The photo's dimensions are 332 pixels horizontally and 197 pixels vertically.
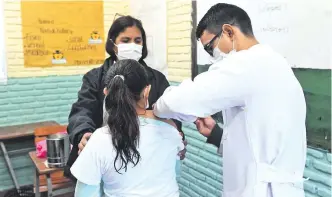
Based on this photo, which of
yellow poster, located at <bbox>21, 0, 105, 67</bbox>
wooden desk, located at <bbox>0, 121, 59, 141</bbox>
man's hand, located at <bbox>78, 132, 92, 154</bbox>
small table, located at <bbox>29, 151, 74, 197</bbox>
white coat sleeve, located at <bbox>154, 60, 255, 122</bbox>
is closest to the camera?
white coat sleeve, located at <bbox>154, 60, 255, 122</bbox>

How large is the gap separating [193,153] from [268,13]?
133 cm

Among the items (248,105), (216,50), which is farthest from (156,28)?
(248,105)

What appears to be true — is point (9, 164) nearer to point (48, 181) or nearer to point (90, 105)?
point (48, 181)

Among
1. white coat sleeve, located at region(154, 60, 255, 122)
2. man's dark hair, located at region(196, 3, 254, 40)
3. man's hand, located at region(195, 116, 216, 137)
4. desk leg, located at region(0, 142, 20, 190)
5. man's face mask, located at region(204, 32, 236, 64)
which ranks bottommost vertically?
desk leg, located at region(0, 142, 20, 190)

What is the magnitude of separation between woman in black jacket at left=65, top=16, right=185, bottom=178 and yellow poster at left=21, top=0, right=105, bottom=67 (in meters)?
1.64

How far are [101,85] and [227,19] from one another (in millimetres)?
853

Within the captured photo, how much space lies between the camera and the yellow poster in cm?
343

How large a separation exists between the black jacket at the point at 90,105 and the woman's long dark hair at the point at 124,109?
40 centimetres

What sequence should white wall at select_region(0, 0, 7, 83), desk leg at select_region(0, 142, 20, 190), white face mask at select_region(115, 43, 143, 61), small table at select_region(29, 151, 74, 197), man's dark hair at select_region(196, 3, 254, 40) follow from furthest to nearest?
1. white wall at select_region(0, 0, 7, 83)
2. desk leg at select_region(0, 142, 20, 190)
3. small table at select_region(29, 151, 74, 197)
4. white face mask at select_region(115, 43, 143, 61)
5. man's dark hair at select_region(196, 3, 254, 40)

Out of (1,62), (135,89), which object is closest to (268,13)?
(135,89)

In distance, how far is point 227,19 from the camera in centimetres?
131

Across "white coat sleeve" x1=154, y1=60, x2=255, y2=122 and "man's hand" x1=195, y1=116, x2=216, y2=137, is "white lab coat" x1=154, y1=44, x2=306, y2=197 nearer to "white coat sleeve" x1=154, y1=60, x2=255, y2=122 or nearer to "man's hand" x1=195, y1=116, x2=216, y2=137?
"white coat sleeve" x1=154, y1=60, x2=255, y2=122

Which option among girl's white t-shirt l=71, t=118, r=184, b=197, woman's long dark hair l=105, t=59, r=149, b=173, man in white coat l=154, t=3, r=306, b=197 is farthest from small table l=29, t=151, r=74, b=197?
man in white coat l=154, t=3, r=306, b=197

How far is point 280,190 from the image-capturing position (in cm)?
126
